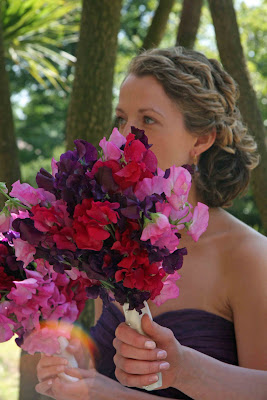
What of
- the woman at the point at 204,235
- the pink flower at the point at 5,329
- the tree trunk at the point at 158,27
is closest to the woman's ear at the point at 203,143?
the woman at the point at 204,235

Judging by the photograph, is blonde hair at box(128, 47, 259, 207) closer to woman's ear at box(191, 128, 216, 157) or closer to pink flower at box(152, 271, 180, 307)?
woman's ear at box(191, 128, 216, 157)

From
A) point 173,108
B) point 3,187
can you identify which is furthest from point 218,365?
point 173,108

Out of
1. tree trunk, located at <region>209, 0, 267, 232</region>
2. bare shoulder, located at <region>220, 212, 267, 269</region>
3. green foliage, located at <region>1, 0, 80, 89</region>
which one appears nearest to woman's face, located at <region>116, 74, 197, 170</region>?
bare shoulder, located at <region>220, 212, 267, 269</region>

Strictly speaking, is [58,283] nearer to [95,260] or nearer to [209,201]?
[95,260]

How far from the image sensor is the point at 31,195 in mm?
1243

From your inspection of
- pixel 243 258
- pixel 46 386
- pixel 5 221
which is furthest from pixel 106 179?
pixel 243 258

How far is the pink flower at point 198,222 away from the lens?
1243 millimetres

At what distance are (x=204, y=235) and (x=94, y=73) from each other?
145cm

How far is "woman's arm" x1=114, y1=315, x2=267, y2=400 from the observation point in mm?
1336

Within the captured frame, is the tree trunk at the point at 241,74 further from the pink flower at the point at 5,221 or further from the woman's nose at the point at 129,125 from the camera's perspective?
the pink flower at the point at 5,221

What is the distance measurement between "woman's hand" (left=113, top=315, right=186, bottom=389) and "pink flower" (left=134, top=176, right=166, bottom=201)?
0.32 m

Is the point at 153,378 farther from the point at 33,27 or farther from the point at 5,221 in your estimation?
the point at 33,27

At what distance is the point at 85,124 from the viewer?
326 centimetres

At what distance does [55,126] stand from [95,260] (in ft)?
66.4
